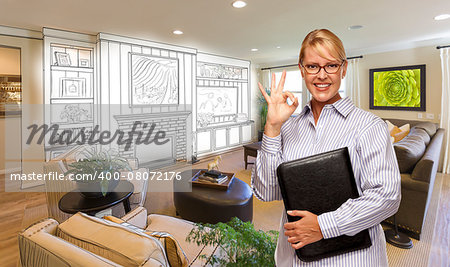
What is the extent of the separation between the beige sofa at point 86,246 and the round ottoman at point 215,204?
1.38 metres

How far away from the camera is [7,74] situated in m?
4.78

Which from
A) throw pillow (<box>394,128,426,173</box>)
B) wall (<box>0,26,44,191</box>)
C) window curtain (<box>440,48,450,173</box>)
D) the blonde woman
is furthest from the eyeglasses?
window curtain (<box>440,48,450,173</box>)

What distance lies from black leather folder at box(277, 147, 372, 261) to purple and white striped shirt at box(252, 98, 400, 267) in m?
0.03

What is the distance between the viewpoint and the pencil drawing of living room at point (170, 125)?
1168mm

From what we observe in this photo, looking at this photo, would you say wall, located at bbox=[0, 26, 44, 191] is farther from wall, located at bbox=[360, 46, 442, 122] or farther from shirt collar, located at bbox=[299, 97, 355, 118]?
wall, located at bbox=[360, 46, 442, 122]

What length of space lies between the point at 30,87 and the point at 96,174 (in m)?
2.79

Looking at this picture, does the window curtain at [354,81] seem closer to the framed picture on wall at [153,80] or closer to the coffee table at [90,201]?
the framed picture on wall at [153,80]

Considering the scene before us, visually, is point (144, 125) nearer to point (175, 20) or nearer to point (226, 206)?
point (175, 20)

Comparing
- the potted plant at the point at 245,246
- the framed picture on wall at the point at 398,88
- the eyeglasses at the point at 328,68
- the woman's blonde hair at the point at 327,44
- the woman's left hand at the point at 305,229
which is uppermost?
the framed picture on wall at the point at 398,88

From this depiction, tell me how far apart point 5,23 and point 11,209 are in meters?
2.46

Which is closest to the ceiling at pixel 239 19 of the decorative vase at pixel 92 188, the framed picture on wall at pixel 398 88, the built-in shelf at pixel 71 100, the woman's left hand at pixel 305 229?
the framed picture on wall at pixel 398 88

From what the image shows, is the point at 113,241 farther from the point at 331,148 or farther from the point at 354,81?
the point at 354,81

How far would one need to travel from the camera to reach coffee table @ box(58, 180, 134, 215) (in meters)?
1.95

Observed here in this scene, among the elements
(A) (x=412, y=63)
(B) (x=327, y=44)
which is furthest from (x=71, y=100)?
(A) (x=412, y=63)
